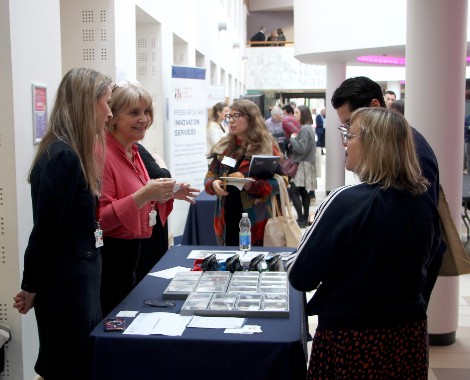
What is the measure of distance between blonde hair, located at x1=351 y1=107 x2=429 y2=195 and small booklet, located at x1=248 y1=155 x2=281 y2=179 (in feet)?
7.08

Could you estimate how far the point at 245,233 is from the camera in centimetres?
364

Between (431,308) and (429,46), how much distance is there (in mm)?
1796

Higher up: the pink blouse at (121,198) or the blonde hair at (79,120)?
the blonde hair at (79,120)

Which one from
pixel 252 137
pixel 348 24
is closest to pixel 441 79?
pixel 252 137

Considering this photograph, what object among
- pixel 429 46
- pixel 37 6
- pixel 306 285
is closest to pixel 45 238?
pixel 306 285

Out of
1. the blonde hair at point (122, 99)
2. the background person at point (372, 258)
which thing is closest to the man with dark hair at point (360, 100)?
the background person at point (372, 258)

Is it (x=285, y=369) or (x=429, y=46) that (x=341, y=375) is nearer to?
(x=285, y=369)

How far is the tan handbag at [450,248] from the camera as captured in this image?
257 centimetres

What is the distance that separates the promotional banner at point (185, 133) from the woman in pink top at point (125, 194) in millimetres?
4000

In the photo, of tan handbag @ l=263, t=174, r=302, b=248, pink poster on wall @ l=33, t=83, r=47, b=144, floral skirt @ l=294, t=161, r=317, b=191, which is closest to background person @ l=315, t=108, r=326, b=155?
floral skirt @ l=294, t=161, r=317, b=191

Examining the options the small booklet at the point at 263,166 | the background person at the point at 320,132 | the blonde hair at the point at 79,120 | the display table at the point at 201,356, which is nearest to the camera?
the display table at the point at 201,356

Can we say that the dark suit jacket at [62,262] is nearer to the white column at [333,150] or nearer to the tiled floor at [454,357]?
the tiled floor at [454,357]

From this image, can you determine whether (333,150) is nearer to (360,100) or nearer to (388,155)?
(360,100)

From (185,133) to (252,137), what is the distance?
3087mm
